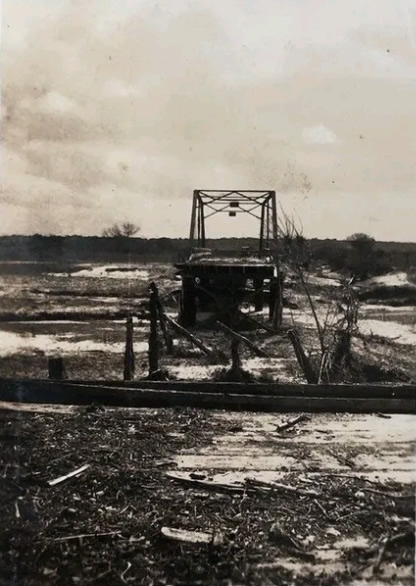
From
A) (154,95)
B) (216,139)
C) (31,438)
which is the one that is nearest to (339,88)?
(216,139)

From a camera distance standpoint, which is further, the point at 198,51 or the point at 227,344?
the point at 227,344

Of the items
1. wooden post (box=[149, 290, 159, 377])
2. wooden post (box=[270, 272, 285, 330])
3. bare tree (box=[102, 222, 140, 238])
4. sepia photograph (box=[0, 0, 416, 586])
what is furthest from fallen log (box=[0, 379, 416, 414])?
bare tree (box=[102, 222, 140, 238])

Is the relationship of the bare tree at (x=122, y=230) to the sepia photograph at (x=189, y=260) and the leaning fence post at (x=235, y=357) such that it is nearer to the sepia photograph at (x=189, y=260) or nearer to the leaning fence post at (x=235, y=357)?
the sepia photograph at (x=189, y=260)

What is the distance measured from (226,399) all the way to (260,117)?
1.39 m

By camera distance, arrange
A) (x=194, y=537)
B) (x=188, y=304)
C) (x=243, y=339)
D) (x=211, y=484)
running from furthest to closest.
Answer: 1. (x=188, y=304)
2. (x=243, y=339)
3. (x=211, y=484)
4. (x=194, y=537)

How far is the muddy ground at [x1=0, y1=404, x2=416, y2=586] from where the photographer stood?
2617 mm

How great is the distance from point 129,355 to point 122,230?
24.9 inches

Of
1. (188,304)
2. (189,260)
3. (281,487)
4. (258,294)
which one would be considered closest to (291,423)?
(281,487)

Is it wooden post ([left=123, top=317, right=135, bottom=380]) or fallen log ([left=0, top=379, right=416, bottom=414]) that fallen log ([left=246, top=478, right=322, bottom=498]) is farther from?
wooden post ([left=123, top=317, right=135, bottom=380])

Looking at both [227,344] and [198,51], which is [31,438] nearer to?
[227,344]

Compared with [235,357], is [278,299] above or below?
above

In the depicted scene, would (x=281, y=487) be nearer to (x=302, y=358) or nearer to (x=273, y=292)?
(x=302, y=358)

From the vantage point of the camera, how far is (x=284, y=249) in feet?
9.73

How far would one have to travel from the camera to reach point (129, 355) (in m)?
3.00
